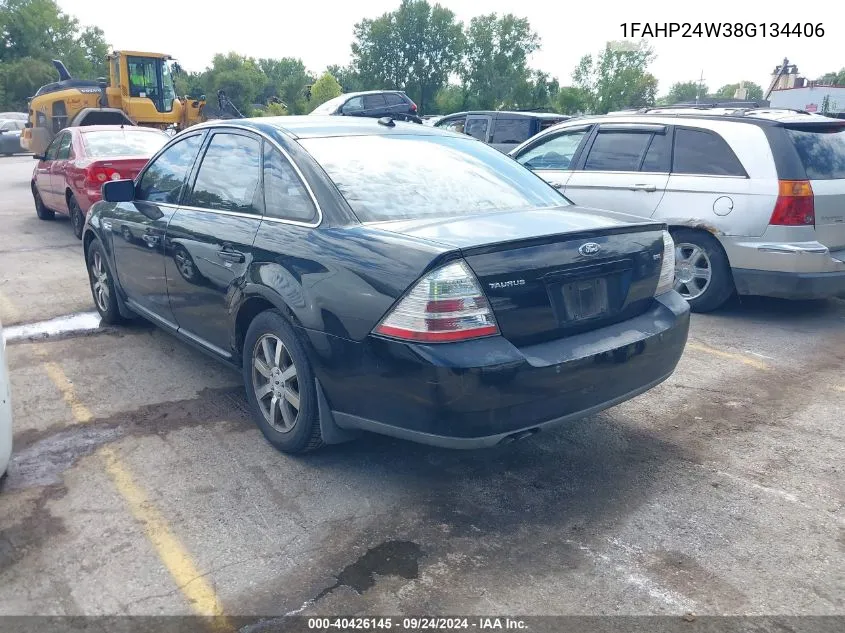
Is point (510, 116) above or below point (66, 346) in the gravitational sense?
above

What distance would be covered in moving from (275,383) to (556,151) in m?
4.98

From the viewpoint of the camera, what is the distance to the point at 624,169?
23.2 feet

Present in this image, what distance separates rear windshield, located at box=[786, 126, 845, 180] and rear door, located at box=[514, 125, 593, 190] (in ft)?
6.53

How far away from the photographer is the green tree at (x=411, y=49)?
79.6 meters

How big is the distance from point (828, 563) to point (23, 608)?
3.01 m

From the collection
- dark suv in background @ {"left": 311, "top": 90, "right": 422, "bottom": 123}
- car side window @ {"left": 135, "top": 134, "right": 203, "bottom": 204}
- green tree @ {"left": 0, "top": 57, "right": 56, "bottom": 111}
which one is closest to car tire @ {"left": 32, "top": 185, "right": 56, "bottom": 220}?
car side window @ {"left": 135, "top": 134, "right": 203, "bottom": 204}

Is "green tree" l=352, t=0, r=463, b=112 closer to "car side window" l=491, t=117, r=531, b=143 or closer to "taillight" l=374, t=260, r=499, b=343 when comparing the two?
"car side window" l=491, t=117, r=531, b=143

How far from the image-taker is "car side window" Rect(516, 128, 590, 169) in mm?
7602

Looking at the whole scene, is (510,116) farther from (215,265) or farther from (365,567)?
(365,567)

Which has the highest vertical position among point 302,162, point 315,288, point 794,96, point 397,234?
point 794,96

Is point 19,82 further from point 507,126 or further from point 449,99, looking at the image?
point 507,126

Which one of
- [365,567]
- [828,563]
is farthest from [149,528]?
[828,563]

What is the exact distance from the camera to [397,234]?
3275mm

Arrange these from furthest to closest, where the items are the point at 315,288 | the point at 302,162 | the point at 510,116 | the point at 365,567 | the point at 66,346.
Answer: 1. the point at 510,116
2. the point at 66,346
3. the point at 302,162
4. the point at 315,288
5. the point at 365,567
